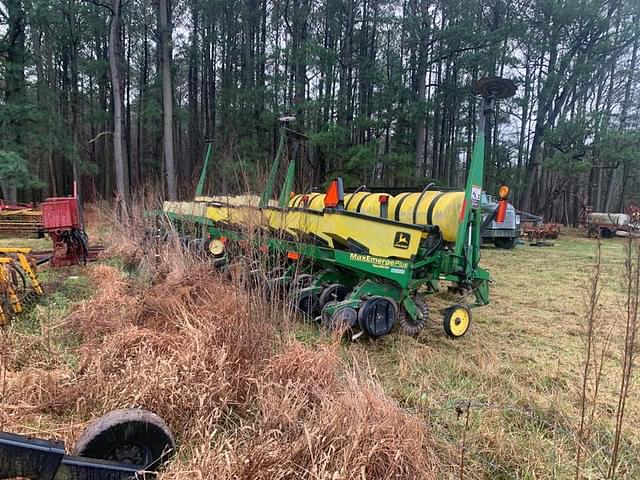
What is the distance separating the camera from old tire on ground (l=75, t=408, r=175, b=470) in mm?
1726

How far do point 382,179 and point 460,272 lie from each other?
565 inches

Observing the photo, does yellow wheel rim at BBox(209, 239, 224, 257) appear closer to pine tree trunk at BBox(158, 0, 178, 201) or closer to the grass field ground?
the grass field ground

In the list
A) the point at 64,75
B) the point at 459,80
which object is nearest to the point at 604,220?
the point at 459,80

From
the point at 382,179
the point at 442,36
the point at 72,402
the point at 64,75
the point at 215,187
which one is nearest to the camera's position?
the point at 72,402

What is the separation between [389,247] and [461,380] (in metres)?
1.57

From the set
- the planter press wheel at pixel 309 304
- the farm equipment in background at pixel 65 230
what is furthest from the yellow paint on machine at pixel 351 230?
the farm equipment in background at pixel 65 230

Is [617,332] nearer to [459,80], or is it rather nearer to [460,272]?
[460,272]

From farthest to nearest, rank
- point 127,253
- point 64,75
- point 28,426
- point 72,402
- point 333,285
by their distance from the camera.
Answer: point 64,75 → point 127,253 → point 333,285 → point 72,402 → point 28,426

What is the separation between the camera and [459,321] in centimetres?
438

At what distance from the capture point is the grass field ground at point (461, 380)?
219 cm

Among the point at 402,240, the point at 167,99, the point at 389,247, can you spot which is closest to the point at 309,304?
the point at 389,247

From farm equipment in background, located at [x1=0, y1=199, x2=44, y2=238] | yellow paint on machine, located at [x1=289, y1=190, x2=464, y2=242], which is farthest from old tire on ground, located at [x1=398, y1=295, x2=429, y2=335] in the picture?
farm equipment in background, located at [x1=0, y1=199, x2=44, y2=238]

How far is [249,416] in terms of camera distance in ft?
7.91

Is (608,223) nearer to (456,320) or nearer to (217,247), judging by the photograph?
(456,320)
